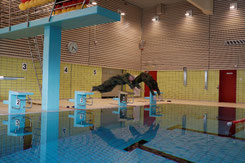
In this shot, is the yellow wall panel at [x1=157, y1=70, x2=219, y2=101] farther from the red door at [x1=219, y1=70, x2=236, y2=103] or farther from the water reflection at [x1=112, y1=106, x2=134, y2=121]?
the water reflection at [x1=112, y1=106, x2=134, y2=121]

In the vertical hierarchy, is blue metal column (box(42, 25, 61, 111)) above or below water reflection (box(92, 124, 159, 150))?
above

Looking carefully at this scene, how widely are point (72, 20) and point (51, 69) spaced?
1.93 meters

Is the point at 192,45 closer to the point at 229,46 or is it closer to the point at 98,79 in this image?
the point at 229,46

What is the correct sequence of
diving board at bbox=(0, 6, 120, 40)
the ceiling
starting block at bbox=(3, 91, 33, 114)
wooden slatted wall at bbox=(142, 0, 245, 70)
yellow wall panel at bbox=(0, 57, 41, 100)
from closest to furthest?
diving board at bbox=(0, 6, 120, 40) → starting block at bbox=(3, 91, 33, 114) → yellow wall panel at bbox=(0, 57, 41, 100) → wooden slatted wall at bbox=(142, 0, 245, 70) → the ceiling

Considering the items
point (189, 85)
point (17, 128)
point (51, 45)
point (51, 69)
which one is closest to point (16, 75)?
point (51, 69)

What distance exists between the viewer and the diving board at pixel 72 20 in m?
6.09

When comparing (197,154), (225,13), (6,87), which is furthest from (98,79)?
(197,154)

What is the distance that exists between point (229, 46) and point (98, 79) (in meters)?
8.63

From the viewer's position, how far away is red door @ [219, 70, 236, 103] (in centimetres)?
1370

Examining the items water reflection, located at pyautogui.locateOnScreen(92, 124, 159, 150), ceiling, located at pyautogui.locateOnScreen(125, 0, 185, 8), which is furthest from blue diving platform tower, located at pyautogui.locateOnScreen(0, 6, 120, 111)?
ceiling, located at pyautogui.locateOnScreen(125, 0, 185, 8)

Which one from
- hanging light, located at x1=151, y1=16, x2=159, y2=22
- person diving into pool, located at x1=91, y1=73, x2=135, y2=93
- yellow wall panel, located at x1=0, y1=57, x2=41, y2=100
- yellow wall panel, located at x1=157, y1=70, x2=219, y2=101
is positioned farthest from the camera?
hanging light, located at x1=151, y1=16, x2=159, y2=22

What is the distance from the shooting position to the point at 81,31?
12.9 metres

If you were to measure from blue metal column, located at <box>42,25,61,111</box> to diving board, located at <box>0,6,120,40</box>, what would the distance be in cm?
36

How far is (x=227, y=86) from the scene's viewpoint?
13.9 m
